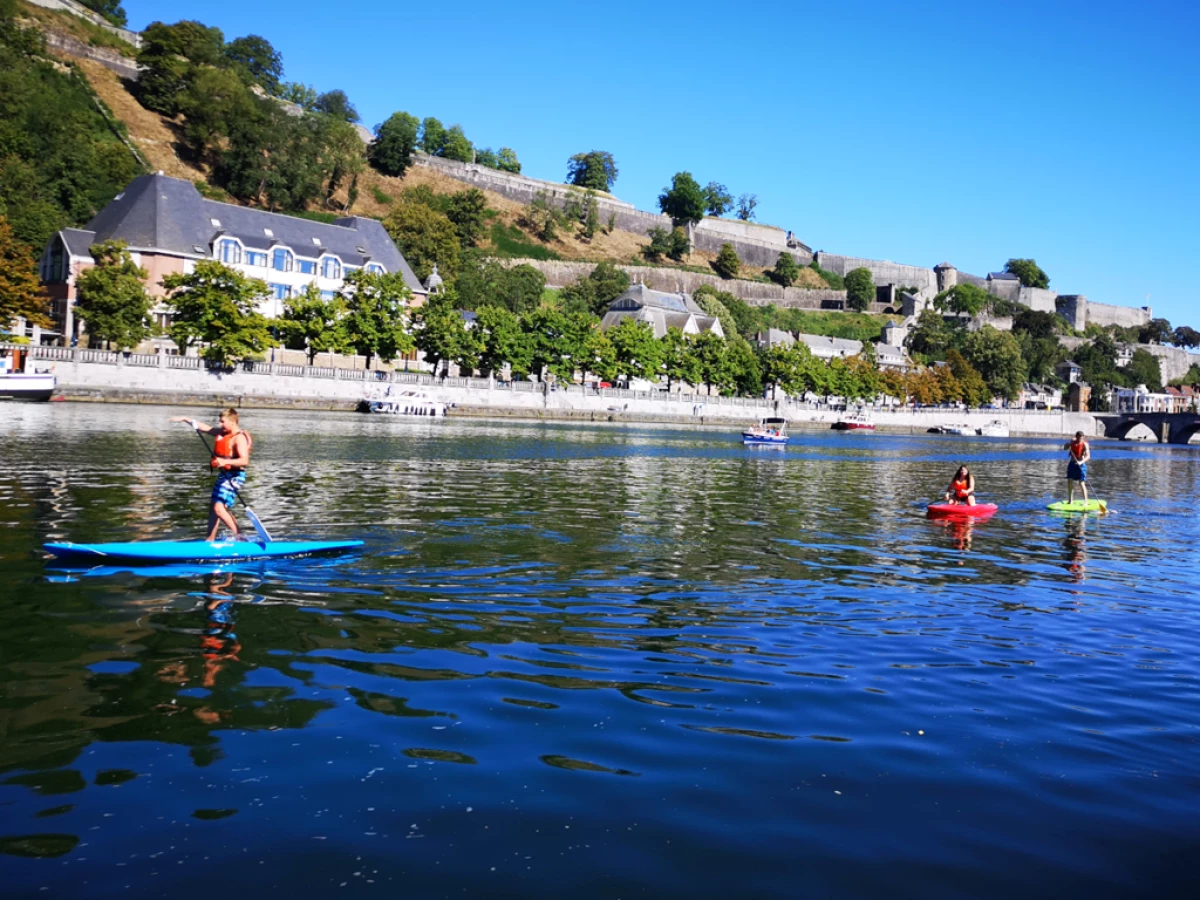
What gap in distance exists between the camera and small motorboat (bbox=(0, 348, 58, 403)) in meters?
57.3

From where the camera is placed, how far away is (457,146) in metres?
178

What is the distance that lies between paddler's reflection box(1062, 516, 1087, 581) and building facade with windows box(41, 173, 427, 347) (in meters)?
68.9

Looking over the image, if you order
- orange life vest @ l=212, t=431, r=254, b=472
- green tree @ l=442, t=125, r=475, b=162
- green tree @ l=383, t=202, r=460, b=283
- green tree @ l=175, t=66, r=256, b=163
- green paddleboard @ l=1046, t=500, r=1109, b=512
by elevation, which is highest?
green tree @ l=442, t=125, r=475, b=162

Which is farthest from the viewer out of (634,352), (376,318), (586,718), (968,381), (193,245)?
(968,381)

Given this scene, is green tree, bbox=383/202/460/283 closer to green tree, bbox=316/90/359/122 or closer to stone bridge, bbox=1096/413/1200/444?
green tree, bbox=316/90/359/122

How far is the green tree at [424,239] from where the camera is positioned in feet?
419

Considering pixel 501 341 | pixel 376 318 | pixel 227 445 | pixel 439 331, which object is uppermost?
pixel 376 318

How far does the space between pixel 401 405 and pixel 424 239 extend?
52156 millimetres

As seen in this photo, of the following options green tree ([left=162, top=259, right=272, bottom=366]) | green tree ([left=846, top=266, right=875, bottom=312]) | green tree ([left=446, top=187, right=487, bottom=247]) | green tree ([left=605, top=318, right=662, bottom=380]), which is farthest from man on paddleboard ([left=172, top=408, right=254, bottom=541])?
green tree ([left=846, top=266, right=875, bottom=312])

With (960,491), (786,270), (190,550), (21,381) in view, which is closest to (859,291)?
(786,270)

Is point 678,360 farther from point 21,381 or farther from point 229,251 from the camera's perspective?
point 21,381

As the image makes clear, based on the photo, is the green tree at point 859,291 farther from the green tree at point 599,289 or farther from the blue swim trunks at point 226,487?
the blue swim trunks at point 226,487

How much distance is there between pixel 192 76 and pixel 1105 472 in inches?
4623

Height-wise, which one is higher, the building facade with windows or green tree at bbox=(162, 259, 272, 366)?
the building facade with windows
